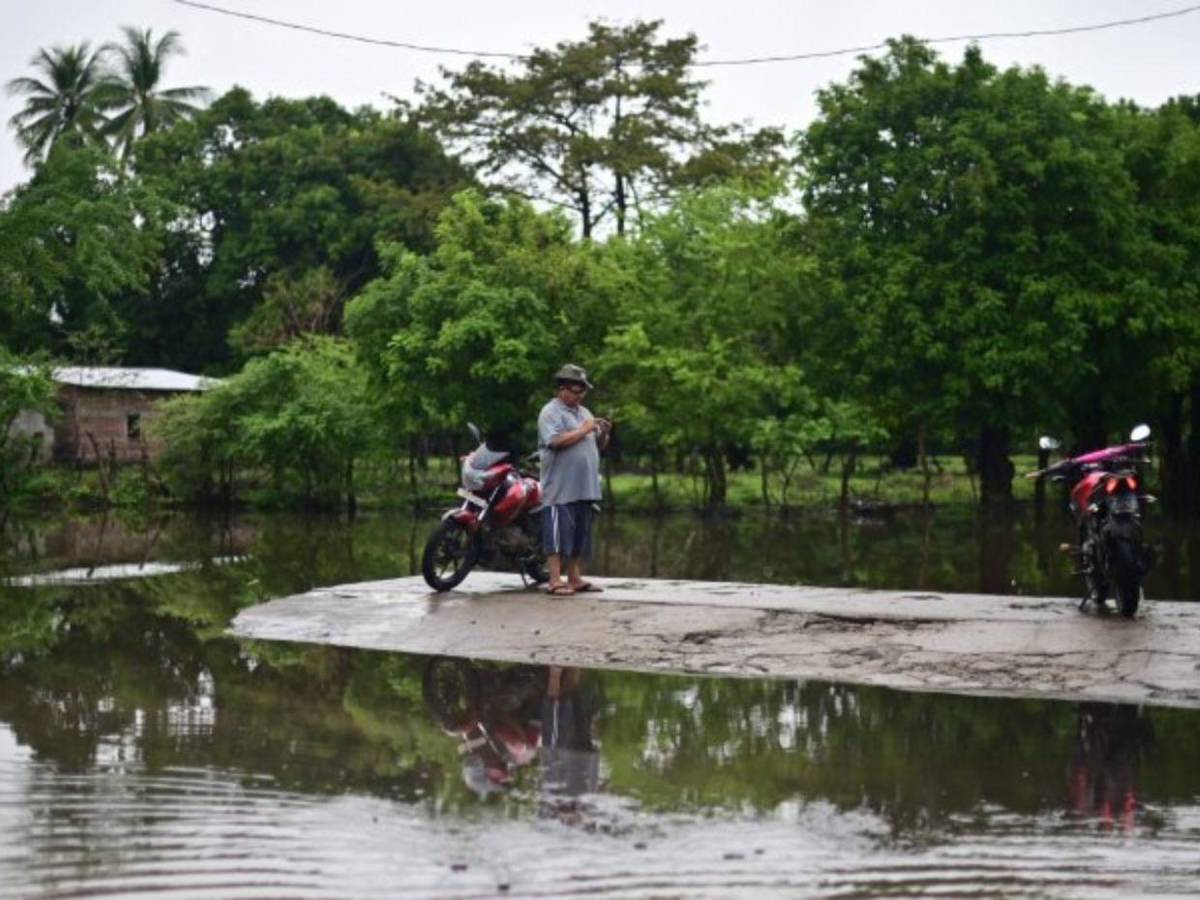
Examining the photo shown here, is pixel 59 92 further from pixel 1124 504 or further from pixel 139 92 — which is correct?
pixel 1124 504

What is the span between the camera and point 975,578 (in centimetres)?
1855

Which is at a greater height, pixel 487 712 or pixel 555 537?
pixel 555 537

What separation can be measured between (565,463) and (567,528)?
53 cm

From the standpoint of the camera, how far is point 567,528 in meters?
12.7

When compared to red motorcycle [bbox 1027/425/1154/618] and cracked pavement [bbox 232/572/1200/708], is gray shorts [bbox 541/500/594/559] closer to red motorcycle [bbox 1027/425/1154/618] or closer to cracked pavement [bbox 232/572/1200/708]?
cracked pavement [bbox 232/572/1200/708]

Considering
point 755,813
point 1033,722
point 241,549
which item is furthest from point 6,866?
point 241,549

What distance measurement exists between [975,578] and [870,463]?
4213 cm

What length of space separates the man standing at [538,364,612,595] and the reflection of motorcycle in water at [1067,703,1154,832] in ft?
16.2

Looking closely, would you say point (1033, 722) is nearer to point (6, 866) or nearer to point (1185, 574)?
point (6, 866)

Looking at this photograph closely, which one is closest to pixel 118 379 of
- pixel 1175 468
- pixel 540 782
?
pixel 1175 468

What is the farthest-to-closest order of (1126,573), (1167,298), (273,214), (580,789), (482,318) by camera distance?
1. (273,214)
2. (482,318)
3. (1167,298)
4. (1126,573)
5. (580,789)

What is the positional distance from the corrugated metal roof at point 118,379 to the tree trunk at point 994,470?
69.6ft

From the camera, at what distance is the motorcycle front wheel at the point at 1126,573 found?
10.5m

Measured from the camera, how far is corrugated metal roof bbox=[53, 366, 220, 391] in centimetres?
4491
